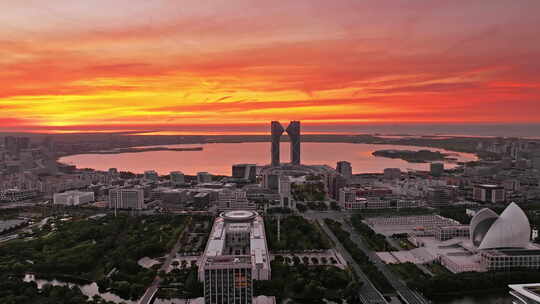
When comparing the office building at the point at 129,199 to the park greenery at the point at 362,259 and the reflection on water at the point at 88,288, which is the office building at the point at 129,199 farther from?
the park greenery at the point at 362,259

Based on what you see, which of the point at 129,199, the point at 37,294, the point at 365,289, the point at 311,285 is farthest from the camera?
the point at 129,199

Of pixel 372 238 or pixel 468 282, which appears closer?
pixel 468 282

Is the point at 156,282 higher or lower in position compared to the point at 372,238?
lower

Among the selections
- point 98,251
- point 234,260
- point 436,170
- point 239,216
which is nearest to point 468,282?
point 234,260

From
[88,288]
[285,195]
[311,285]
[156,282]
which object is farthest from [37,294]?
[285,195]

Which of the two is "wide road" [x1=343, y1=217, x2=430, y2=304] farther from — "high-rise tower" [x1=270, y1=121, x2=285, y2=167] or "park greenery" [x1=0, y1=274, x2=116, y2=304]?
"high-rise tower" [x1=270, y1=121, x2=285, y2=167]

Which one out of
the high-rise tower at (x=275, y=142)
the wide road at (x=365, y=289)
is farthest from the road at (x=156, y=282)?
the high-rise tower at (x=275, y=142)

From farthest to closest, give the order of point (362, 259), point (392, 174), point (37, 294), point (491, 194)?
point (392, 174)
point (491, 194)
point (362, 259)
point (37, 294)

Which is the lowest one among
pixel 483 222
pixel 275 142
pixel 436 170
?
pixel 483 222

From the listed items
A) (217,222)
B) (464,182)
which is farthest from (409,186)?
(217,222)

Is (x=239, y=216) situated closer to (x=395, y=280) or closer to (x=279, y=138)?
(x=395, y=280)
